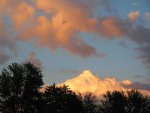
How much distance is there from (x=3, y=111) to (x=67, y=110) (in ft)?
88.4

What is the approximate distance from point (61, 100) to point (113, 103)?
34.8m

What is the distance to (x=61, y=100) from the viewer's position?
108m

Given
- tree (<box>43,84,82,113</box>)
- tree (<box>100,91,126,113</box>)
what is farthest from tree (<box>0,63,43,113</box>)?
tree (<box>100,91,126,113</box>)

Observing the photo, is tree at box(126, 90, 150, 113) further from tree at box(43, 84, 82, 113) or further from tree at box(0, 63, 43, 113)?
tree at box(0, 63, 43, 113)

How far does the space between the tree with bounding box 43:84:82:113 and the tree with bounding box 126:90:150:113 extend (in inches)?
1417

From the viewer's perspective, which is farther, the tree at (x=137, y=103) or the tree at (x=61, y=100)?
the tree at (x=137, y=103)

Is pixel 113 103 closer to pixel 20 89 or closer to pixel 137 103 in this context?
pixel 137 103

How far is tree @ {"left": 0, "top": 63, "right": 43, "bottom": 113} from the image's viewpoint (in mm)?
83938

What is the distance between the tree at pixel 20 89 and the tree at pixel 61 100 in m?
19.5

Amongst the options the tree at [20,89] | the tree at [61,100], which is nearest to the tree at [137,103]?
the tree at [61,100]

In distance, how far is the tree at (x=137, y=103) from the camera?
454 ft

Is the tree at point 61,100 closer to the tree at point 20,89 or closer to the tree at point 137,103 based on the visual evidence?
the tree at point 20,89

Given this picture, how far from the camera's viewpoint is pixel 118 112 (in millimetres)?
133500

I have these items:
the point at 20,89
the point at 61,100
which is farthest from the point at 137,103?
the point at 20,89
